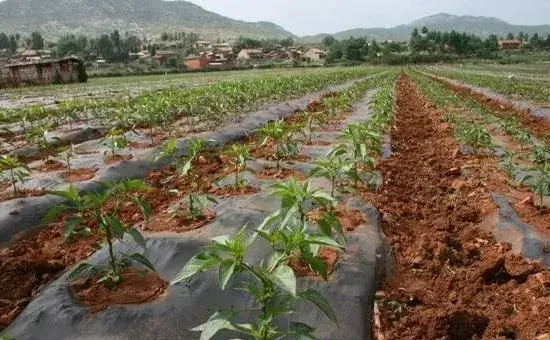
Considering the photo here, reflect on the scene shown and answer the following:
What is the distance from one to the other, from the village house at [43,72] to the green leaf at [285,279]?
34.6m

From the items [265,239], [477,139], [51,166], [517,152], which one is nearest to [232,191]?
[265,239]

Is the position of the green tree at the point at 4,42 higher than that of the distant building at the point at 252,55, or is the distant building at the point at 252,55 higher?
the green tree at the point at 4,42

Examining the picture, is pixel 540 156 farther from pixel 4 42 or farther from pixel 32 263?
pixel 4 42

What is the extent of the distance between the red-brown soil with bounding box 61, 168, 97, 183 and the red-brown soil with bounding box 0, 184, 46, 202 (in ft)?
1.73

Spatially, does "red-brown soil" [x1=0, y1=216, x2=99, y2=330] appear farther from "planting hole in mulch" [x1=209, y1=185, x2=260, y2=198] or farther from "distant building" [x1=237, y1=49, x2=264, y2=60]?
"distant building" [x1=237, y1=49, x2=264, y2=60]

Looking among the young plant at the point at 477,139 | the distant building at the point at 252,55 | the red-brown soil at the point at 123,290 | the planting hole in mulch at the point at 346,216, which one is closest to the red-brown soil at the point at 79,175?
the red-brown soil at the point at 123,290

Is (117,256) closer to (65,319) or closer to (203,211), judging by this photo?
(65,319)

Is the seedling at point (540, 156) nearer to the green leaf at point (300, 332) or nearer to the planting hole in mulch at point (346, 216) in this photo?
the planting hole in mulch at point (346, 216)

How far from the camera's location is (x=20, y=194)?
551cm

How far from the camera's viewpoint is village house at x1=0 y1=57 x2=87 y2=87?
1305 inches

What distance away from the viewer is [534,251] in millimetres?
3965

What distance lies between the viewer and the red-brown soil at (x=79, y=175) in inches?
245

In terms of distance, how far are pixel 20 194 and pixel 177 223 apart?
7.03 feet

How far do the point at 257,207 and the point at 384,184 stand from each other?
5.88ft
